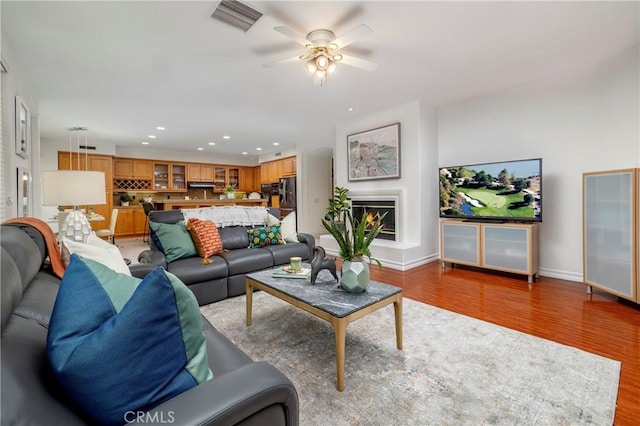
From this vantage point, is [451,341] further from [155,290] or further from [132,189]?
[132,189]

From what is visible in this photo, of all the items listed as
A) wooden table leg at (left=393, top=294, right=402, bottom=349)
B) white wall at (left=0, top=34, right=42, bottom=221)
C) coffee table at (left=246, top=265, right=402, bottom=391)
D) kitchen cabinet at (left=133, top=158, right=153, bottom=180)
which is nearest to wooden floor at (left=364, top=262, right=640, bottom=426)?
wooden table leg at (left=393, top=294, right=402, bottom=349)

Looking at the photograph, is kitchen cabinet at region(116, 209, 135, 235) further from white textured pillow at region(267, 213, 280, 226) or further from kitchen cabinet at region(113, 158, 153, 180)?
white textured pillow at region(267, 213, 280, 226)

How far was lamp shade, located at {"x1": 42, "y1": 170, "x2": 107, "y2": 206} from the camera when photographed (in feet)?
7.36

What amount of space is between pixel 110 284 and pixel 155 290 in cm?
23

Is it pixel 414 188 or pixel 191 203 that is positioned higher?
pixel 414 188

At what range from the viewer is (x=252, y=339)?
221 centimetres

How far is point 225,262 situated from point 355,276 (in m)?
1.68

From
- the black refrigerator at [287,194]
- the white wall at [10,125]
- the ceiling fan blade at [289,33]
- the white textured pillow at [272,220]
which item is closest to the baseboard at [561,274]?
the white textured pillow at [272,220]

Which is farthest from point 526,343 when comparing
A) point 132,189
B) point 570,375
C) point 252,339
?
point 132,189

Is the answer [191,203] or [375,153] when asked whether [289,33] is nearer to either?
[375,153]

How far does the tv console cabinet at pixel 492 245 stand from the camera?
3.57 m

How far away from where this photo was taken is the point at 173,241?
2965 mm

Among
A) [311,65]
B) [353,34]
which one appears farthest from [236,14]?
[353,34]

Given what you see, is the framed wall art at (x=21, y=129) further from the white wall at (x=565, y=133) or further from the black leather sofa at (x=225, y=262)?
the white wall at (x=565, y=133)
